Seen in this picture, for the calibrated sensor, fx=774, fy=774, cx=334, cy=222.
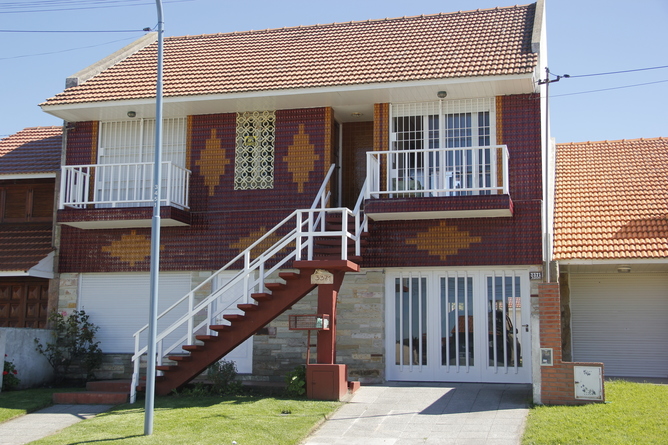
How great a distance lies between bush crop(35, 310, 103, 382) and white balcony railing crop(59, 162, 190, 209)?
2547 mm

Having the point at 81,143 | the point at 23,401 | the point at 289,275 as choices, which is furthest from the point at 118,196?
the point at 289,275

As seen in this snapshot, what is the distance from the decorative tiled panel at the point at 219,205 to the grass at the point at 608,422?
23.4 ft

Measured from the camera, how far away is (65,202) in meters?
16.7

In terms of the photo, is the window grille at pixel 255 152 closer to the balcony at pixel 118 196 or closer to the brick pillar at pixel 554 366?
the balcony at pixel 118 196

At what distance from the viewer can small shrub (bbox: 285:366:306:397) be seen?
44.3 feet

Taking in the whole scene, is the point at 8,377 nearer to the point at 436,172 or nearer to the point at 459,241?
the point at 459,241

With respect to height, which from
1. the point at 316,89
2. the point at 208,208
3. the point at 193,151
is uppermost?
the point at 316,89

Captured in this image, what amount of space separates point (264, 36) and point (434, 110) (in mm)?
5930

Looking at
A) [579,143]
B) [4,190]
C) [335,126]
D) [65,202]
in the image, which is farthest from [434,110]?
[4,190]

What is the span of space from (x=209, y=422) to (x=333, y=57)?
9.25 m

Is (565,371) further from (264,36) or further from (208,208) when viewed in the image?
(264,36)

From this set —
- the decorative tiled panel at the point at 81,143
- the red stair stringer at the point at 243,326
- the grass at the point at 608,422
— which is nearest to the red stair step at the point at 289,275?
the red stair stringer at the point at 243,326

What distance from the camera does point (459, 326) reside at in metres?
15.6

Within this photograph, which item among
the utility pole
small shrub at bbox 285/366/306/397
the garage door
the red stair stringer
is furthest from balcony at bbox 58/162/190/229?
the garage door
